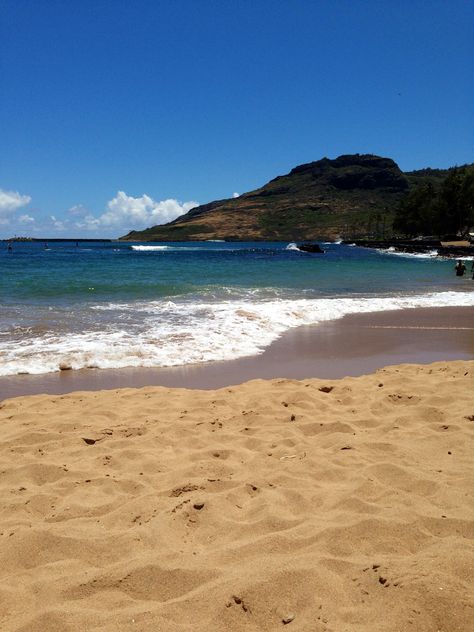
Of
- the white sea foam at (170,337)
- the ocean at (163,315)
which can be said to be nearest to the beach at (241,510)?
the white sea foam at (170,337)

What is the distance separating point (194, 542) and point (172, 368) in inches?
211

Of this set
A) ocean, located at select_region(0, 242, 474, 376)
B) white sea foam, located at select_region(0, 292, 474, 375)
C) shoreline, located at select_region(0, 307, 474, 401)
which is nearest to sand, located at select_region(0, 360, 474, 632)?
shoreline, located at select_region(0, 307, 474, 401)

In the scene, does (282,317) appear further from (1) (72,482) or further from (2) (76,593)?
(2) (76,593)

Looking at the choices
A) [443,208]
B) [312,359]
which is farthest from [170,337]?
[443,208]

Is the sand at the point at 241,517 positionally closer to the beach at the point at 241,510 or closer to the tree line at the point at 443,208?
the beach at the point at 241,510

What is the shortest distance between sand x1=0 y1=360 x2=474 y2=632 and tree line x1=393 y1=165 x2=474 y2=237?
88.9 meters

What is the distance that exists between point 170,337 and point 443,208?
89579mm

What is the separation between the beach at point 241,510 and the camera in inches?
97.5

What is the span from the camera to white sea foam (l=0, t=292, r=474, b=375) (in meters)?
8.66

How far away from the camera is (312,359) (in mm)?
8938

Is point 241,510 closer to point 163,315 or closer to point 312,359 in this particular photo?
point 312,359

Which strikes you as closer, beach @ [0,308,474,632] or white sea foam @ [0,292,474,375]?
beach @ [0,308,474,632]

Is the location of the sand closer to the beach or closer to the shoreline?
the beach

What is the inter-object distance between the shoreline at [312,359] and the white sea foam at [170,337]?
0.41 meters
